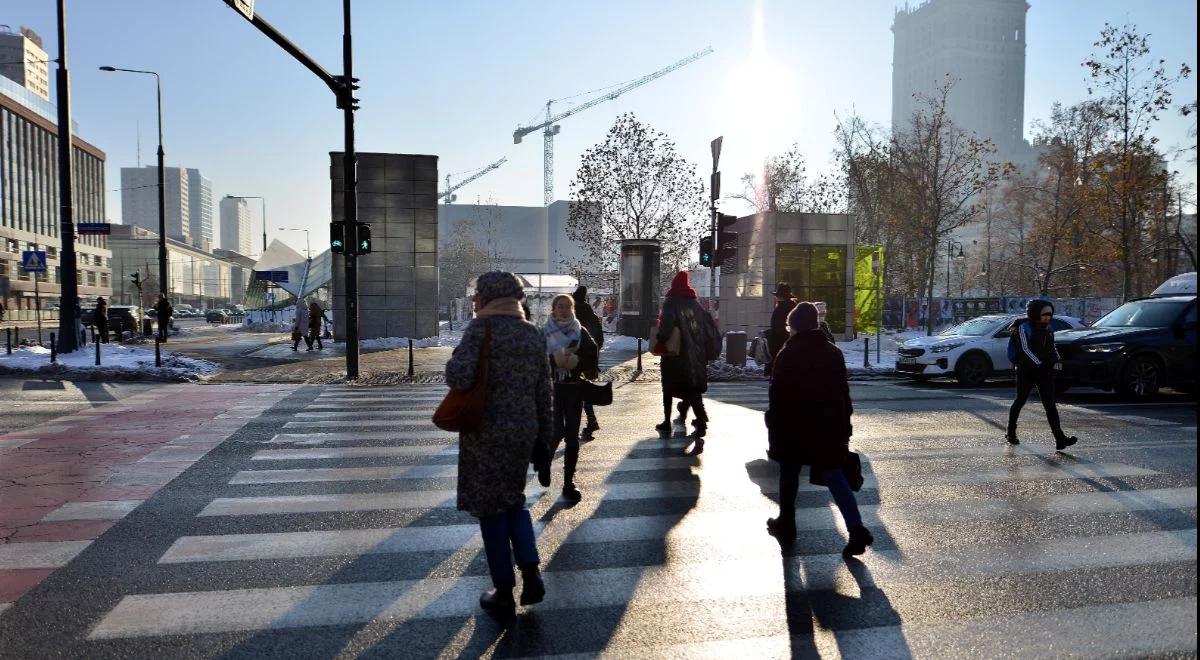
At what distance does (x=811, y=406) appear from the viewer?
16.6 ft

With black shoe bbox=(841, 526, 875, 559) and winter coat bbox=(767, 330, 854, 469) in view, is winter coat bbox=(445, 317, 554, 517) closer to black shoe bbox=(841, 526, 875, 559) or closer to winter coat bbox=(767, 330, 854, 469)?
winter coat bbox=(767, 330, 854, 469)

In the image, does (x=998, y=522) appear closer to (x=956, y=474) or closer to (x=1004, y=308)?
(x=956, y=474)

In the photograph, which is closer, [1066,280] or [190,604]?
[190,604]

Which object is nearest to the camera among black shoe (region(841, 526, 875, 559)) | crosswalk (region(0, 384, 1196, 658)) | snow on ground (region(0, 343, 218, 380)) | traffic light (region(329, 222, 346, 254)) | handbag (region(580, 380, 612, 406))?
crosswalk (region(0, 384, 1196, 658))

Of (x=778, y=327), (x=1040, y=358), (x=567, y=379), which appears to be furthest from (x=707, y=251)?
(x=567, y=379)

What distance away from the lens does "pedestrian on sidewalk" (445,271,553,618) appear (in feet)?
12.9

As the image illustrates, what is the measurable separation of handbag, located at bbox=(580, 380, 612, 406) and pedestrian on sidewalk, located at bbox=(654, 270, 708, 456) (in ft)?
5.69

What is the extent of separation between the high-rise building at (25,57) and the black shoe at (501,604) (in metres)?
136

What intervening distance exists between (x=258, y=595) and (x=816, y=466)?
3286mm

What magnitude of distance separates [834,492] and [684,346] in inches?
133

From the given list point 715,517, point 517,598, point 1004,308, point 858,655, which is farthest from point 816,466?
point 1004,308

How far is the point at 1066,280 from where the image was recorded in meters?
50.5

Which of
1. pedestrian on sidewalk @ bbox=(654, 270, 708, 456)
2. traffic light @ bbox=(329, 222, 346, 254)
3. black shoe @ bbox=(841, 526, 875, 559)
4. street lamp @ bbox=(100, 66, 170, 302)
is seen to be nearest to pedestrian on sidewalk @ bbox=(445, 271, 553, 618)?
black shoe @ bbox=(841, 526, 875, 559)

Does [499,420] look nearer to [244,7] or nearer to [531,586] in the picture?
[531,586]
